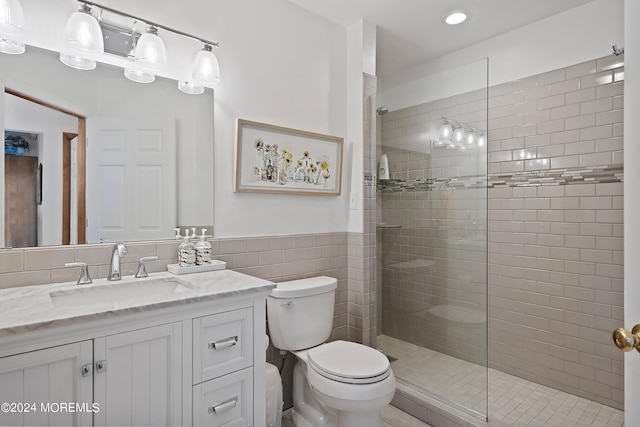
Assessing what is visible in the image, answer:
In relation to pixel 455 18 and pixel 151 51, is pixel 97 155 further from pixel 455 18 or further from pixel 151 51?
pixel 455 18

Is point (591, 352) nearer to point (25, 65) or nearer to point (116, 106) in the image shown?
point (116, 106)

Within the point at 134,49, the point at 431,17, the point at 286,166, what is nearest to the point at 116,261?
the point at 134,49

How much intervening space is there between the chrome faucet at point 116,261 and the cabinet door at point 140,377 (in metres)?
0.46

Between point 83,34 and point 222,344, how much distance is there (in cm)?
139

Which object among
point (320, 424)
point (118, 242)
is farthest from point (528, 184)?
point (118, 242)

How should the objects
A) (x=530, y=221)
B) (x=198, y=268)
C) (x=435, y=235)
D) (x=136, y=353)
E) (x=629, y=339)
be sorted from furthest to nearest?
(x=530, y=221), (x=435, y=235), (x=198, y=268), (x=136, y=353), (x=629, y=339)

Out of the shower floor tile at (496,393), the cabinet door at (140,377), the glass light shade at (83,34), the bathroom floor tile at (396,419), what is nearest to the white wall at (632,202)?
the shower floor tile at (496,393)

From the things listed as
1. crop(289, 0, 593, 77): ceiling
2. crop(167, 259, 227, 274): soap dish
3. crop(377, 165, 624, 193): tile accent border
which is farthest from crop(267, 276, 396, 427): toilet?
crop(289, 0, 593, 77): ceiling

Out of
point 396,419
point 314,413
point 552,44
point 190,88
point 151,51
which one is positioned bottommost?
point 396,419

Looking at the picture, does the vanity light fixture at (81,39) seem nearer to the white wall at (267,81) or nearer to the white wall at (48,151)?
the white wall at (267,81)

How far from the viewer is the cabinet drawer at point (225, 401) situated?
1317 mm

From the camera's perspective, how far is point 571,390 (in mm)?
2309

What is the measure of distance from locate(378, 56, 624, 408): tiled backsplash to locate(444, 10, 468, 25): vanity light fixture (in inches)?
24.0

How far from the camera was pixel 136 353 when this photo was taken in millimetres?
1179
